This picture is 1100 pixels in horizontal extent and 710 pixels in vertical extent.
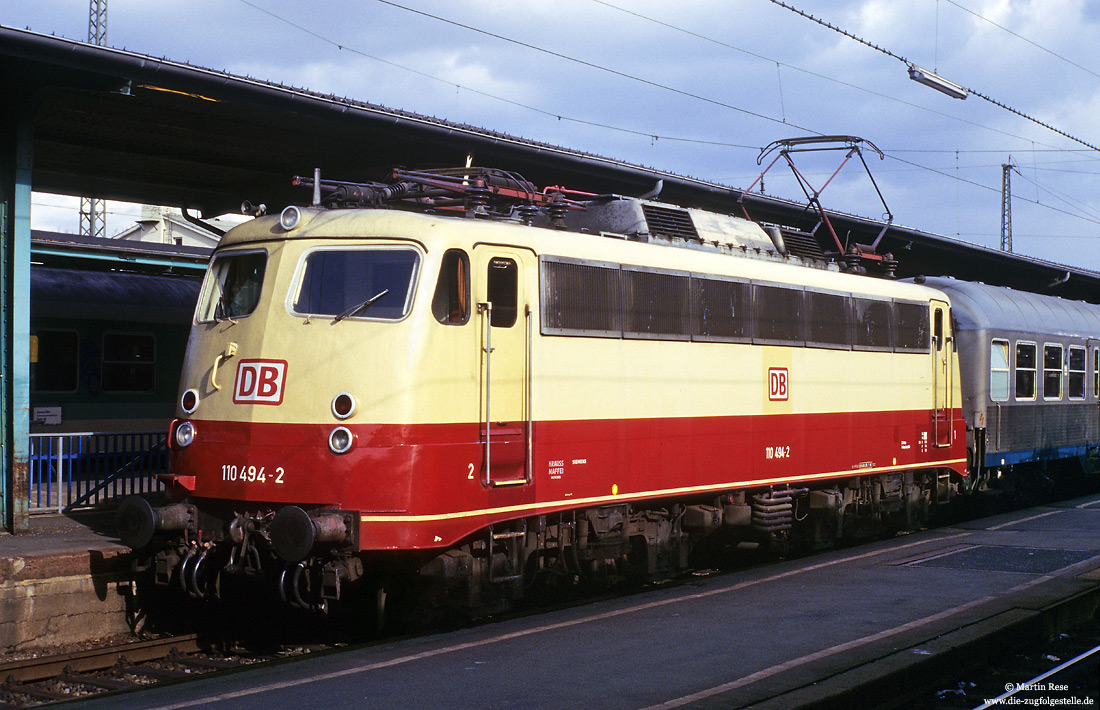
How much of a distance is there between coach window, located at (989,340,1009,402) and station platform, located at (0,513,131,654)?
560 inches

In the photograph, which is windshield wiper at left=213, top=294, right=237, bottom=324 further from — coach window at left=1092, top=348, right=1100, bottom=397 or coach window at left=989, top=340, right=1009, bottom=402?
coach window at left=1092, top=348, right=1100, bottom=397

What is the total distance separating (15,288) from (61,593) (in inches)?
168

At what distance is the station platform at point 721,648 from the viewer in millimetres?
6750

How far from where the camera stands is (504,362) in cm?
957

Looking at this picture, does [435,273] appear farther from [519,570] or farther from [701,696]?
[701,696]

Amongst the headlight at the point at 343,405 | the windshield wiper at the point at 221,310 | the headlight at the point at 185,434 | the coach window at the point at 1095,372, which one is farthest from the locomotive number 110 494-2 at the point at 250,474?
the coach window at the point at 1095,372

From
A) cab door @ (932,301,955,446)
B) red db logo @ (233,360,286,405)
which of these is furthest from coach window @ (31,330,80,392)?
cab door @ (932,301,955,446)

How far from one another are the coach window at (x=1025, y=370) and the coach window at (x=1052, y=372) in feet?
1.81

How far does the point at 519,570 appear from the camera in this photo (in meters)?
9.79

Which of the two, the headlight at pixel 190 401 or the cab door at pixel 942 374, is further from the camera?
the cab door at pixel 942 374

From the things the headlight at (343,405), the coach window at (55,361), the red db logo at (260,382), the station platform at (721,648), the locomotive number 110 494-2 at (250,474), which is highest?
the coach window at (55,361)

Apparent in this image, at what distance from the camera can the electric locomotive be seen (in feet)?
28.7

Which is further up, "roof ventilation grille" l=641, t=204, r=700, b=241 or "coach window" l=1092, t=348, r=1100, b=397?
"roof ventilation grille" l=641, t=204, r=700, b=241

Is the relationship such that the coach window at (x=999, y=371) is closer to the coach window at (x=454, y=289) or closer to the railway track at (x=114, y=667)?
the coach window at (x=454, y=289)
